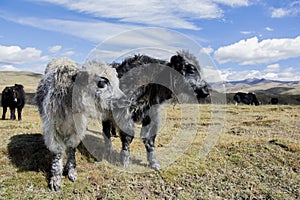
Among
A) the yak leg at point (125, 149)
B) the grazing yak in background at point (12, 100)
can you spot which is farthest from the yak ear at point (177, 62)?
the grazing yak in background at point (12, 100)

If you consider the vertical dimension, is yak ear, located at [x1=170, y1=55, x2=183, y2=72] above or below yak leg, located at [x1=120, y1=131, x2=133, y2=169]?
above

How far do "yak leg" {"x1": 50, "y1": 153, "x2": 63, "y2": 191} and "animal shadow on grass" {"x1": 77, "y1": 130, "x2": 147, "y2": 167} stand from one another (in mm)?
1583

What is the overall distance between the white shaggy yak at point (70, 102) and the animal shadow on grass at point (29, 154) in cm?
89

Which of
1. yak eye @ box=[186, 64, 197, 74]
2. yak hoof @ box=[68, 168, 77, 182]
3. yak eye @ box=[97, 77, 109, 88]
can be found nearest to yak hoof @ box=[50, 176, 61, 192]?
yak hoof @ box=[68, 168, 77, 182]

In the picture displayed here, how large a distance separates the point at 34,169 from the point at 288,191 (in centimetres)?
675

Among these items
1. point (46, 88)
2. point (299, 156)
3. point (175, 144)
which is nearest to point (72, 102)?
point (46, 88)

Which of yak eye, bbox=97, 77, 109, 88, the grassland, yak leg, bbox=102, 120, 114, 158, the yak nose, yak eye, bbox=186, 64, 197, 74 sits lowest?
the grassland

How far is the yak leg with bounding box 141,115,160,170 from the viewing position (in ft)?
27.3

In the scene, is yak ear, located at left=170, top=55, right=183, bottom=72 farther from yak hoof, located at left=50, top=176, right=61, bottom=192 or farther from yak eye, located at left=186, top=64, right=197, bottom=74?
yak hoof, located at left=50, top=176, right=61, bottom=192

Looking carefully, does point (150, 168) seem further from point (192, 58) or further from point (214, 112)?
point (214, 112)

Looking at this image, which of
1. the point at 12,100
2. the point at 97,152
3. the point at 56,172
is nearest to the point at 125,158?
the point at 97,152

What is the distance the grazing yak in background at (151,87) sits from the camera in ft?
25.5

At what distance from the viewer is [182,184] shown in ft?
26.7

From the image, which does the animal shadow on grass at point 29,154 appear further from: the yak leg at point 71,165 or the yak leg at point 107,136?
the yak leg at point 107,136
